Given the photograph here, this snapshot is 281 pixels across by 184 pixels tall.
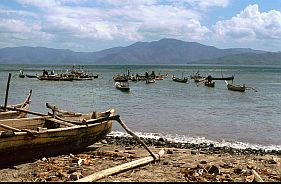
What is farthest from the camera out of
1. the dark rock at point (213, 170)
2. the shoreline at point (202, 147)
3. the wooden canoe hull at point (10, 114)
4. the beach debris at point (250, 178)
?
the shoreline at point (202, 147)

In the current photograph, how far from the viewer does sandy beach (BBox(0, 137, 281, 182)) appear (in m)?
10.7

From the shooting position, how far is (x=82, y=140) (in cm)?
1403

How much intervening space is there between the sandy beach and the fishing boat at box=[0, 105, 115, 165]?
0.28 metres

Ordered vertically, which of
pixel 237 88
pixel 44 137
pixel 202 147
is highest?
pixel 44 137

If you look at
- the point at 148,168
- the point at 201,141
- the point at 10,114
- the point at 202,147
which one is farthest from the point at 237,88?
the point at 148,168

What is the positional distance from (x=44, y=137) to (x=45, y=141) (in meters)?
0.18

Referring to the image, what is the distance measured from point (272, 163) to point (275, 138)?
30.6 feet

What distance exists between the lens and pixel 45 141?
1257 cm

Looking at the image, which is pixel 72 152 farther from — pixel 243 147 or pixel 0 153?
pixel 243 147

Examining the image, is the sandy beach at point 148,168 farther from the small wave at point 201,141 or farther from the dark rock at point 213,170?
the small wave at point 201,141

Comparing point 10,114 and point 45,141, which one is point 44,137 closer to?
point 45,141

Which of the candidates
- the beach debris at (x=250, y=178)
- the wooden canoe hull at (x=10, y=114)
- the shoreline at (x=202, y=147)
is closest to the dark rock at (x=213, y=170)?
the beach debris at (x=250, y=178)

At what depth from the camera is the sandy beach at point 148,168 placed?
420 inches

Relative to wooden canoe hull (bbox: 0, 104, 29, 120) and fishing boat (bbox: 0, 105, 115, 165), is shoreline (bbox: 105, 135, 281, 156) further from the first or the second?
wooden canoe hull (bbox: 0, 104, 29, 120)
